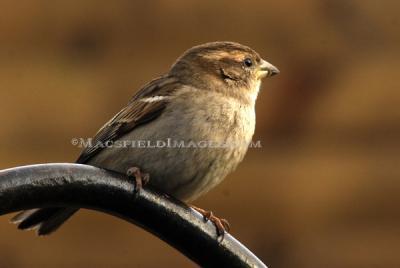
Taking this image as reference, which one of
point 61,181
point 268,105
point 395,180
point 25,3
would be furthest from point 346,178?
point 61,181

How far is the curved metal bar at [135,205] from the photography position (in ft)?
6.07

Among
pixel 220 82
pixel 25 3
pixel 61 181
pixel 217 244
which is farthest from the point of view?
pixel 220 82

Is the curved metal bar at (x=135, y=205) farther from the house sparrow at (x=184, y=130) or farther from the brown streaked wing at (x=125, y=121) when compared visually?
the brown streaked wing at (x=125, y=121)

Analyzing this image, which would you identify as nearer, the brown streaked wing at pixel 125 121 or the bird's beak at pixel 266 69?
the brown streaked wing at pixel 125 121

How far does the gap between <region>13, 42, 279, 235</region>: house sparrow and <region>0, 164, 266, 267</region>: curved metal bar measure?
60 cm

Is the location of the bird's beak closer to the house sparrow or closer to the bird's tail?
the house sparrow

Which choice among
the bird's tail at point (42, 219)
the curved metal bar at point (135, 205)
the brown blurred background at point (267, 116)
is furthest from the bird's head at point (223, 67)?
the curved metal bar at point (135, 205)

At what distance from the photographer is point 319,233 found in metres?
3.08

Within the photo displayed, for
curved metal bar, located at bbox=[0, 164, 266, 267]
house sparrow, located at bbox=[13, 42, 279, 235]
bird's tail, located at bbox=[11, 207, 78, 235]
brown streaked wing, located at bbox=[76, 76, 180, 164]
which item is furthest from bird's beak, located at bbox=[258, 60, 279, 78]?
curved metal bar, located at bbox=[0, 164, 266, 267]

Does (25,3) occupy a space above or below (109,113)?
above

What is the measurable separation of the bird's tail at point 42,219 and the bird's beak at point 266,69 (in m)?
0.78

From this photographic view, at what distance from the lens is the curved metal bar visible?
6.07ft

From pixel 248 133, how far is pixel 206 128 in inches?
7.4

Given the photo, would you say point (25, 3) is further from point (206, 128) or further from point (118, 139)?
point (206, 128)
